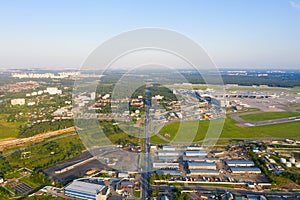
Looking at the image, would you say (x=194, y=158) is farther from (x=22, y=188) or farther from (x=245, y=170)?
(x=22, y=188)

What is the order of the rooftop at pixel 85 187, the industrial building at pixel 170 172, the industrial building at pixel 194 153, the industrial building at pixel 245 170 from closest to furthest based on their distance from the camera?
the rooftop at pixel 85 187 → the industrial building at pixel 170 172 → the industrial building at pixel 245 170 → the industrial building at pixel 194 153

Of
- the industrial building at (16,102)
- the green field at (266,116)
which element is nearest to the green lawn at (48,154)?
the green field at (266,116)

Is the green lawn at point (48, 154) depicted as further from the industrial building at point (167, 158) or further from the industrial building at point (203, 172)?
the industrial building at point (203, 172)

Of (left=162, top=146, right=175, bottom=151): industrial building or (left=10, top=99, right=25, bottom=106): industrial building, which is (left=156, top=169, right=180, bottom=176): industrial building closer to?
(left=162, top=146, right=175, bottom=151): industrial building

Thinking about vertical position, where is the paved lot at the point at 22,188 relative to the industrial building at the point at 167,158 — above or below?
below

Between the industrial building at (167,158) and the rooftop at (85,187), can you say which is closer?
the rooftop at (85,187)

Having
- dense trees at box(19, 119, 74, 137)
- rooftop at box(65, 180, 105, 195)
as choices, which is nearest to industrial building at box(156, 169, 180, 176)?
rooftop at box(65, 180, 105, 195)

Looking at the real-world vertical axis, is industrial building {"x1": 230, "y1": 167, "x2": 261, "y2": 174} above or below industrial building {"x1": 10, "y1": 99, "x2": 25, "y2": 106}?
below
